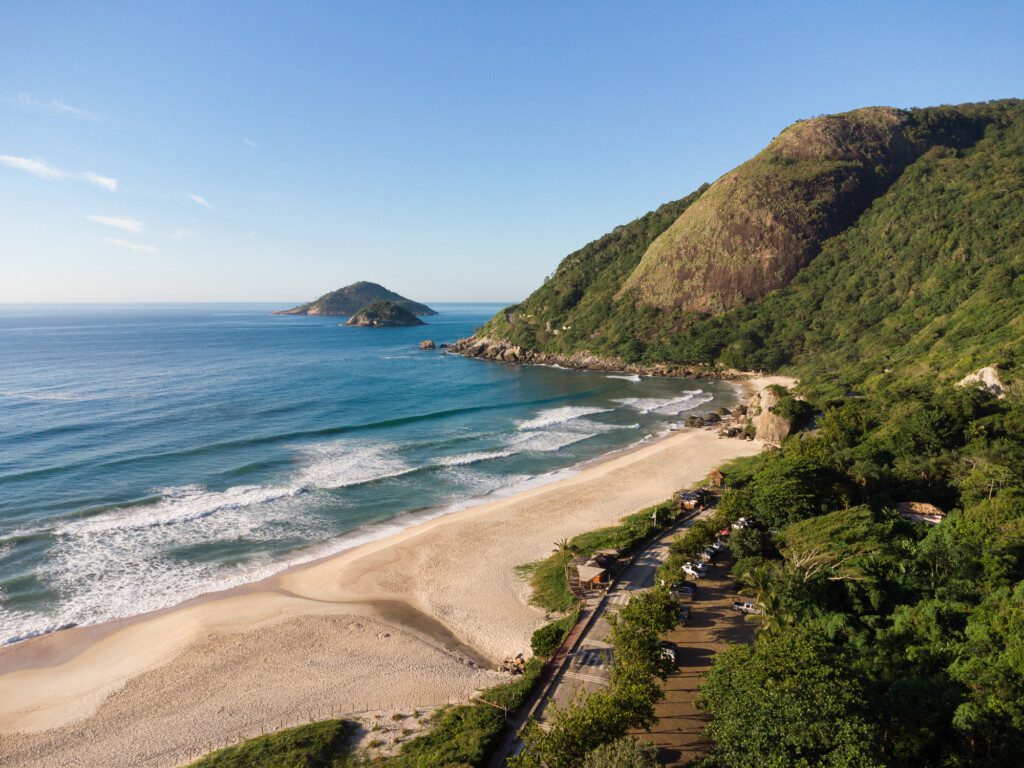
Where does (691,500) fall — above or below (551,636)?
above

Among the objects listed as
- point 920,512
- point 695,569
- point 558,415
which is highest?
point 558,415

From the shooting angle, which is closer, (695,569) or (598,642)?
(598,642)

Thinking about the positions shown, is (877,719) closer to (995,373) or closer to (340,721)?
(340,721)

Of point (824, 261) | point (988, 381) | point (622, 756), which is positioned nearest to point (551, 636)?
point (622, 756)

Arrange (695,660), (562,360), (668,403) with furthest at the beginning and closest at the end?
(562,360)
(668,403)
(695,660)

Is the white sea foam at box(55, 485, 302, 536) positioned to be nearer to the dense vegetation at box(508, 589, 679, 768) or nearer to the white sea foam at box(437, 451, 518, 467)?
the white sea foam at box(437, 451, 518, 467)

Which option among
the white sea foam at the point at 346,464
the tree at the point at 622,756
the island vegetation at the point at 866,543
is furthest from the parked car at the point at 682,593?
the white sea foam at the point at 346,464

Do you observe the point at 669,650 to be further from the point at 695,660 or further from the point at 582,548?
the point at 582,548
